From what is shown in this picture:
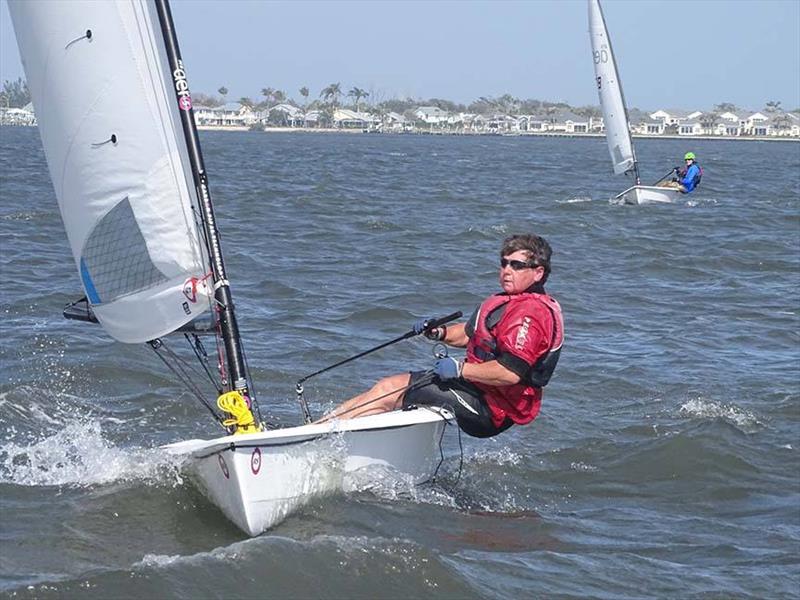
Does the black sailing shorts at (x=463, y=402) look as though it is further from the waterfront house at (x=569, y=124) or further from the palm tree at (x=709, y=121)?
the waterfront house at (x=569, y=124)

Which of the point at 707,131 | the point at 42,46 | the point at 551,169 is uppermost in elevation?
the point at 42,46

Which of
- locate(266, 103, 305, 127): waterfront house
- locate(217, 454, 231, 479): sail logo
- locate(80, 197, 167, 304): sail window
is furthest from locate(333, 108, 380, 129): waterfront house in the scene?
locate(217, 454, 231, 479): sail logo

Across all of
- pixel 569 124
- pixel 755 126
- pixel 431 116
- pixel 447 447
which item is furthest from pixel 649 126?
pixel 447 447

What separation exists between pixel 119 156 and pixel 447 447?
271 centimetres

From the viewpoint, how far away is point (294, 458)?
5.28 m

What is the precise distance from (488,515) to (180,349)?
4069 mm

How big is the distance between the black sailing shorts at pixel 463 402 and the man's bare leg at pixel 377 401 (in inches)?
2.7

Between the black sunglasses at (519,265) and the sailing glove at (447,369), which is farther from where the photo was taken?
the black sunglasses at (519,265)

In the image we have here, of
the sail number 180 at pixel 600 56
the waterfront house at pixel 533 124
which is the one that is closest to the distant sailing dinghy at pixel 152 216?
the sail number 180 at pixel 600 56

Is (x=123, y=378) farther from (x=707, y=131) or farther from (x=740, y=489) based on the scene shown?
(x=707, y=131)

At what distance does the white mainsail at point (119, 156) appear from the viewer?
5.26m

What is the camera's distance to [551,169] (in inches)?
1738

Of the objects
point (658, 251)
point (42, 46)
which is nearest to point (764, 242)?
point (658, 251)

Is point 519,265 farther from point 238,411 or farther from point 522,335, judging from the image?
point 238,411
